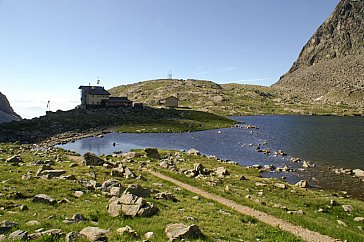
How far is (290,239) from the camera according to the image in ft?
60.2

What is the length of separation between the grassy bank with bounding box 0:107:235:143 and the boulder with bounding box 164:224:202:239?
79.5 metres

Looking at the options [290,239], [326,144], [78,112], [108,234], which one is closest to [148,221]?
[108,234]

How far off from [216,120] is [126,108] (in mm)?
47472

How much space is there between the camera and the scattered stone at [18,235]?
14062 mm

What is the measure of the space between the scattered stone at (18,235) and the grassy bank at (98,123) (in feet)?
254

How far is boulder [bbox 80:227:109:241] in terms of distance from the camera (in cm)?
1484

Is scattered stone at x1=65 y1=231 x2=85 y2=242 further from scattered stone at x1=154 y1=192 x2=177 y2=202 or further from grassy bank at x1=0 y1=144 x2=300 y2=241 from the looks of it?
scattered stone at x1=154 y1=192 x2=177 y2=202

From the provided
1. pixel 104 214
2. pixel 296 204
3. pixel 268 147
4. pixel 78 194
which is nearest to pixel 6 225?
pixel 104 214

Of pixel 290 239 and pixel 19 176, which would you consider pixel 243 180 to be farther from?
pixel 19 176

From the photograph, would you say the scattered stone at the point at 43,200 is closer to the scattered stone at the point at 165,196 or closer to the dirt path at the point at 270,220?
the scattered stone at the point at 165,196

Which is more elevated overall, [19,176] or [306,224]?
[19,176]

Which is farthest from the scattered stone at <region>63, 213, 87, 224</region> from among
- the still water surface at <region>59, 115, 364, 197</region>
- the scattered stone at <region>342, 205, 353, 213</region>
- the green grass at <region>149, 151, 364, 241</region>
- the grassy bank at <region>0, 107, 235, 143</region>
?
the grassy bank at <region>0, 107, 235, 143</region>

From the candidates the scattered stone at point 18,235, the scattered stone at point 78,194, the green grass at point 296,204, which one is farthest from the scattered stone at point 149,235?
the green grass at point 296,204

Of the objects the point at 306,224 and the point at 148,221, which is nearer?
the point at 148,221
